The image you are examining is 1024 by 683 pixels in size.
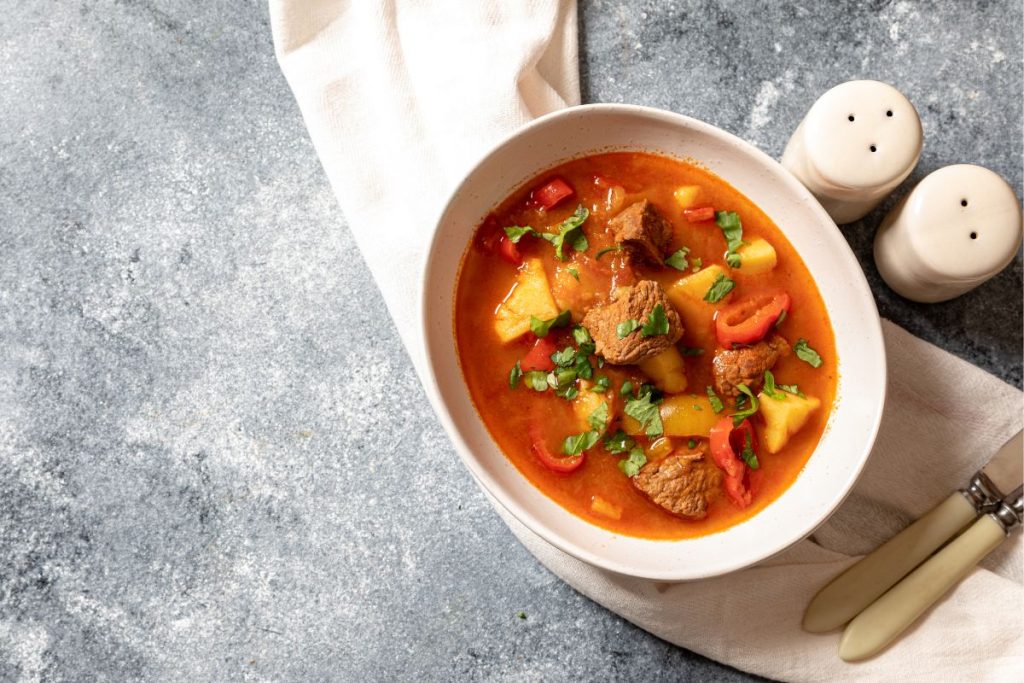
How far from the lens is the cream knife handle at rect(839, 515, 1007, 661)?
3408 mm

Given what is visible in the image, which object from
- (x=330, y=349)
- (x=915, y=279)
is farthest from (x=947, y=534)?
(x=330, y=349)

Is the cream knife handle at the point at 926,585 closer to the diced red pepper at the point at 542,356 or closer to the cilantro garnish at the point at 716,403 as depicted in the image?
the cilantro garnish at the point at 716,403

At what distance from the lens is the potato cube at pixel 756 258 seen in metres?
3.23

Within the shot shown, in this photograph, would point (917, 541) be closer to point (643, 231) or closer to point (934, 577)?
point (934, 577)

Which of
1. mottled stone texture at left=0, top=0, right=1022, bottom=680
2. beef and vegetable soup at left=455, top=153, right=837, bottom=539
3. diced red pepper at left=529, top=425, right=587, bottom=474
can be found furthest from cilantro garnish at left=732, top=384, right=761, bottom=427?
mottled stone texture at left=0, top=0, right=1022, bottom=680

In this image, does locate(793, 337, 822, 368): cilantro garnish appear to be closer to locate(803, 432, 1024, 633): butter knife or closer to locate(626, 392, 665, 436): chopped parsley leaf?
locate(626, 392, 665, 436): chopped parsley leaf

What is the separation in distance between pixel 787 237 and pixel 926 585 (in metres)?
1.54

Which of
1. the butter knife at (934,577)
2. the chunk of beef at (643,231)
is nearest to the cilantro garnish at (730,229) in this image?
the chunk of beef at (643,231)

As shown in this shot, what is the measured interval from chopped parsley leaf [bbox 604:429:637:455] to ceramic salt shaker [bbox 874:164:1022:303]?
1351mm

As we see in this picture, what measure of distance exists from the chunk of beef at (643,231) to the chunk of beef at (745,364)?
45 cm

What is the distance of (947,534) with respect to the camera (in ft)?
11.4

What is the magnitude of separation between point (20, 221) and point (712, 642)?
12.0ft

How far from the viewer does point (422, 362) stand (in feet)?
11.6

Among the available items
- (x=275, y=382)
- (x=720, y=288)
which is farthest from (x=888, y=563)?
(x=275, y=382)
